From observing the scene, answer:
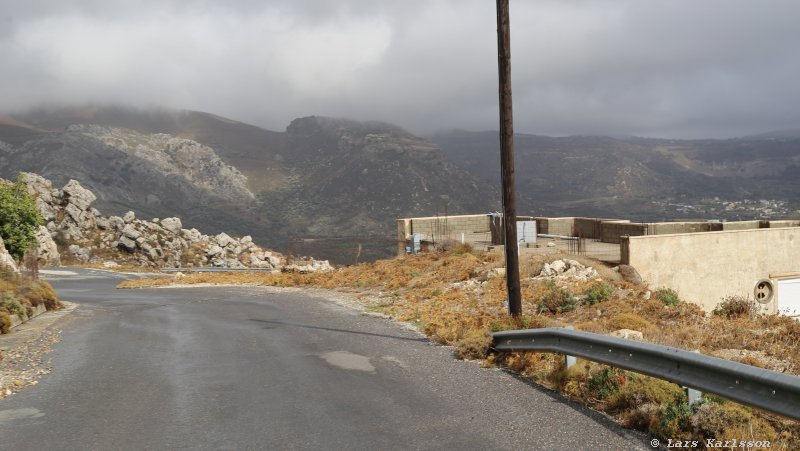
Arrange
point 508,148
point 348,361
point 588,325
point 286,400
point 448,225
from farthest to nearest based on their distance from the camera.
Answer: point 448,225
point 508,148
point 588,325
point 348,361
point 286,400

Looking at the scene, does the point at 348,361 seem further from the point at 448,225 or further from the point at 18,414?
the point at 448,225

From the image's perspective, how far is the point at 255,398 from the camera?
863cm

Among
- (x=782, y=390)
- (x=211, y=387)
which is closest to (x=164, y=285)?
(x=211, y=387)

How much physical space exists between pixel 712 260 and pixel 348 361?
22786 mm

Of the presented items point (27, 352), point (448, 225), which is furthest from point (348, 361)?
point (448, 225)

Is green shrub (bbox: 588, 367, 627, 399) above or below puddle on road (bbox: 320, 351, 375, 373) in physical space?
above

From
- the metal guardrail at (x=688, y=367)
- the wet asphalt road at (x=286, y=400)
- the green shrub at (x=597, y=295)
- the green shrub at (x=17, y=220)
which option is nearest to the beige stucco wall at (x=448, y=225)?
the green shrub at (x=597, y=295)

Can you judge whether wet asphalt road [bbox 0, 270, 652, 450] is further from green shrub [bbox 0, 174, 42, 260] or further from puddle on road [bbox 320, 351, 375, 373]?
green shrub [bbox 0, 174, 42, 260]

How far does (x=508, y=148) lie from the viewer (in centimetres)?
1327

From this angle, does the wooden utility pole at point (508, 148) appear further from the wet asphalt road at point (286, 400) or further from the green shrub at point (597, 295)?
the green shrub at point (597, 295)

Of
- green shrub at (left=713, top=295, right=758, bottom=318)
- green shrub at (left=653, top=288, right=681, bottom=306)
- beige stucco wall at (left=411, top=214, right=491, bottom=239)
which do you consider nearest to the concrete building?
beige stucco wall at (left=411, top=214, right=491, bottom=239)

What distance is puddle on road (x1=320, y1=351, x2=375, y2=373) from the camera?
412 inches

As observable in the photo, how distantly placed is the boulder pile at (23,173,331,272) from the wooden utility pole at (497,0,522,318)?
6272 centimetres

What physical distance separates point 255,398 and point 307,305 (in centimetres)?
1326
